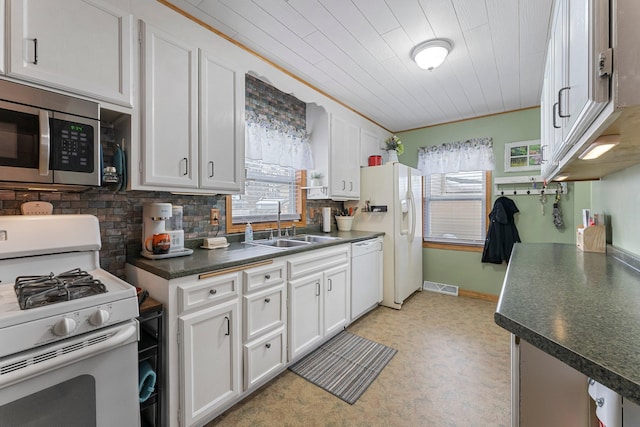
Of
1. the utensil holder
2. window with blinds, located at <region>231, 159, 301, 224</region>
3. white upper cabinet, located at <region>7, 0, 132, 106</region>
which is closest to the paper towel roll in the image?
the utensil holder

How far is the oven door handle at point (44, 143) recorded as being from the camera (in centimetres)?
118

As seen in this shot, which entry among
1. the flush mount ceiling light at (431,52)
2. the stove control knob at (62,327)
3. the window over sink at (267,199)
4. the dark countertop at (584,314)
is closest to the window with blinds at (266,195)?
the window over sink at (267,199)

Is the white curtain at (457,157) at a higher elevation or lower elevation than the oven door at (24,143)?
higher

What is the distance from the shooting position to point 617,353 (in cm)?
55

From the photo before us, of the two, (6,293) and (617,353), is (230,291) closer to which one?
(6,293)

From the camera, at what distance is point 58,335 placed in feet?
3.12

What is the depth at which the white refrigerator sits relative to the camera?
3238 millimetres

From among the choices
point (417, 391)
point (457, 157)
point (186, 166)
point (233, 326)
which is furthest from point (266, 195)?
point (457, 157)

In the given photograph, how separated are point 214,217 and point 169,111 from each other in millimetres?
853

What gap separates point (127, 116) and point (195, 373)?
56.9 inches

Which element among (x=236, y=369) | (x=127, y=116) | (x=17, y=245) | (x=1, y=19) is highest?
(x=1, y=19)

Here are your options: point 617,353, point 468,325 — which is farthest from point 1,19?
point 468,325

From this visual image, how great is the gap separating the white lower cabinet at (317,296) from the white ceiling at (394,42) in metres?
1.62

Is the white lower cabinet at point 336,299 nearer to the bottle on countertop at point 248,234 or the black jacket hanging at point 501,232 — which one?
the bottle on countertop at point 248,234
